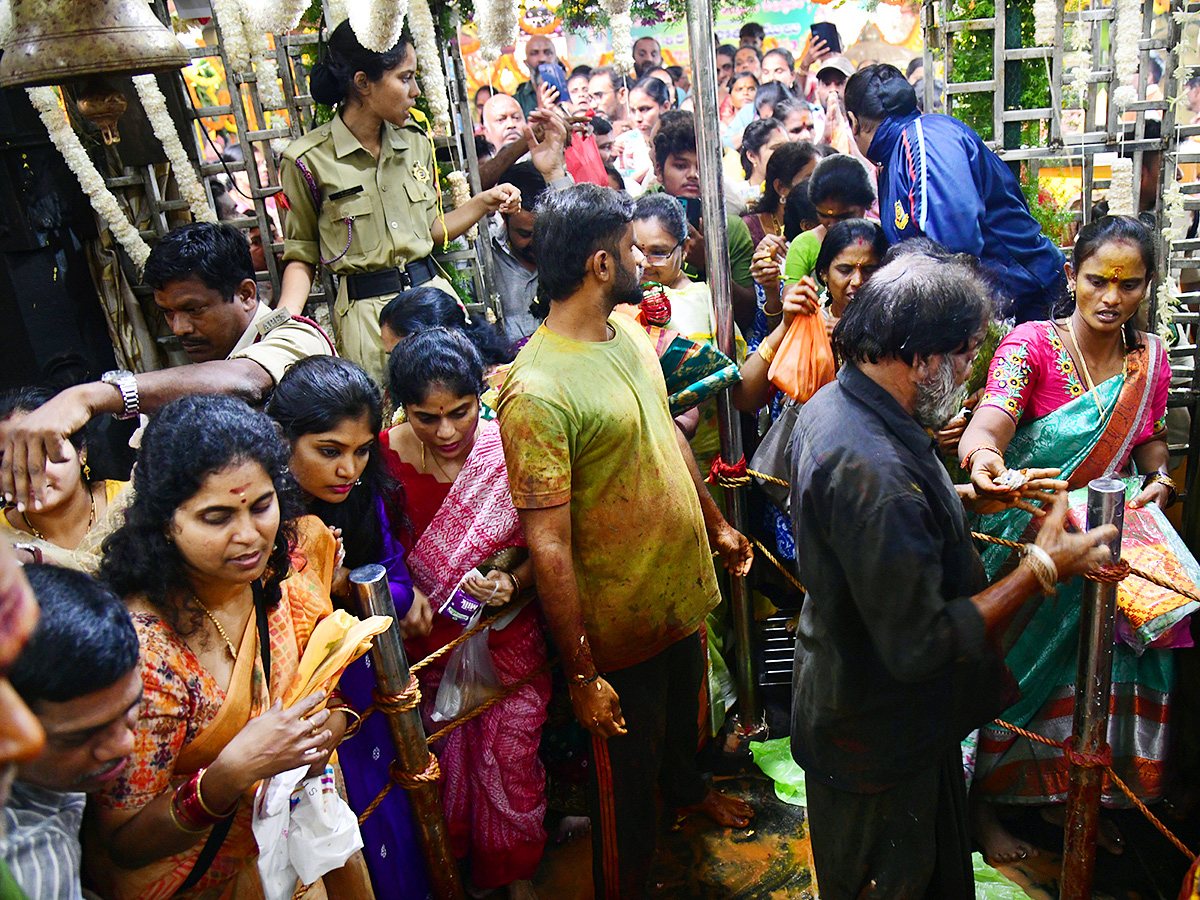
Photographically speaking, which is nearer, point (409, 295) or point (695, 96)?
point (695, 96)

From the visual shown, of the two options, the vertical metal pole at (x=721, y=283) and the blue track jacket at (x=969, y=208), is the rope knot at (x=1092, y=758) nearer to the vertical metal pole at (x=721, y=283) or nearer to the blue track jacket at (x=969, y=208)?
the vertical metal pole at (x=721, y=283)

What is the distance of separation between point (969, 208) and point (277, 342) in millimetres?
2800

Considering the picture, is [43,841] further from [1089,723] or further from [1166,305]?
[1166,305]

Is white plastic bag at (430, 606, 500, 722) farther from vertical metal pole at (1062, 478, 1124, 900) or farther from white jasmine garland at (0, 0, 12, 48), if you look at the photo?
white jasmine garland at (0, 0, 12, 48)

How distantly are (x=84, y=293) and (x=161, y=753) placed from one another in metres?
2.99

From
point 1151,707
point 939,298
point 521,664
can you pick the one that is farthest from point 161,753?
point 1151,707

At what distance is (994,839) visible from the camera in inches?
118

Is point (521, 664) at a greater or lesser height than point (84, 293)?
lesser

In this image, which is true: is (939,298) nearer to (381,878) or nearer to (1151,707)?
(1151,707)

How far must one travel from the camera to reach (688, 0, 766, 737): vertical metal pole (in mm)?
3008

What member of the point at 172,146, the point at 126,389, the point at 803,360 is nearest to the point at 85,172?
the point at 172,146

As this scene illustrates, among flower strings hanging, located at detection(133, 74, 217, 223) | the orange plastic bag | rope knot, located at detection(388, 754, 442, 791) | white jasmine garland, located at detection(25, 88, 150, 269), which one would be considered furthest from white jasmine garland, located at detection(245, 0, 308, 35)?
rope knot, located at detection(388, 754, 442, 791)

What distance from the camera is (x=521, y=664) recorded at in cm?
277

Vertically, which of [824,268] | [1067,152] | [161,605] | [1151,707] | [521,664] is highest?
[1067,152]
